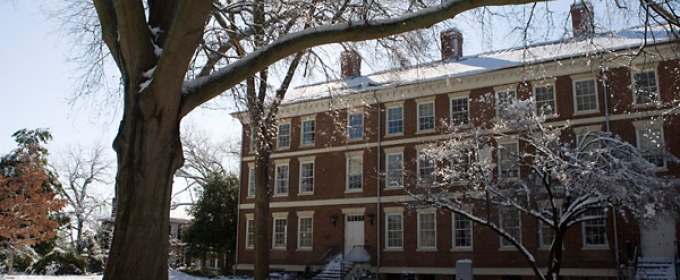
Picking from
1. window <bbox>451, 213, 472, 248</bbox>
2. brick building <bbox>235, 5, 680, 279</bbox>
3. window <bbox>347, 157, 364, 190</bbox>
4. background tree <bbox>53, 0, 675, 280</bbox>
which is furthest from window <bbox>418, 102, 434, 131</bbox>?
background tree <bbox>53, 0, 675, 280</bbox>

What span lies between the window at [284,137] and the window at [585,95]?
47.1 ft

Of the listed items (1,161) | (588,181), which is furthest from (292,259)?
(588,181)

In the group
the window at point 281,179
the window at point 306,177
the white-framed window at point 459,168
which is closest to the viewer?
the white-framed window at point 459,168

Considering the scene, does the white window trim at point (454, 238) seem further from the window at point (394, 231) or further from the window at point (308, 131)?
the window at point (308, 131)

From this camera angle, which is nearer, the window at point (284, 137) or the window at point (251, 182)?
the window at point (284, 137)

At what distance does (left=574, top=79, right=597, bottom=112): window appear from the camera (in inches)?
933

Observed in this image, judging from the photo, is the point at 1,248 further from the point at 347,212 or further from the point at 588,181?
the point at 588,181

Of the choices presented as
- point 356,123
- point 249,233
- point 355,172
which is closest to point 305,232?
point 249,233

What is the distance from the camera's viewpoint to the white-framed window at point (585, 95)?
23.7 meters

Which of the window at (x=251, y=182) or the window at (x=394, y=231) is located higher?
the window at (x=251, y=182)

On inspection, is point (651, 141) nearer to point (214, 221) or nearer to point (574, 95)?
point (574, 95)

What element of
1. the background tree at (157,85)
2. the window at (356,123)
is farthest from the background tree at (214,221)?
the background tree at (157,85)

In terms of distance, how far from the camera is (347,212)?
28.9 m

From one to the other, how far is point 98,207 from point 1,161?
2030 cm
